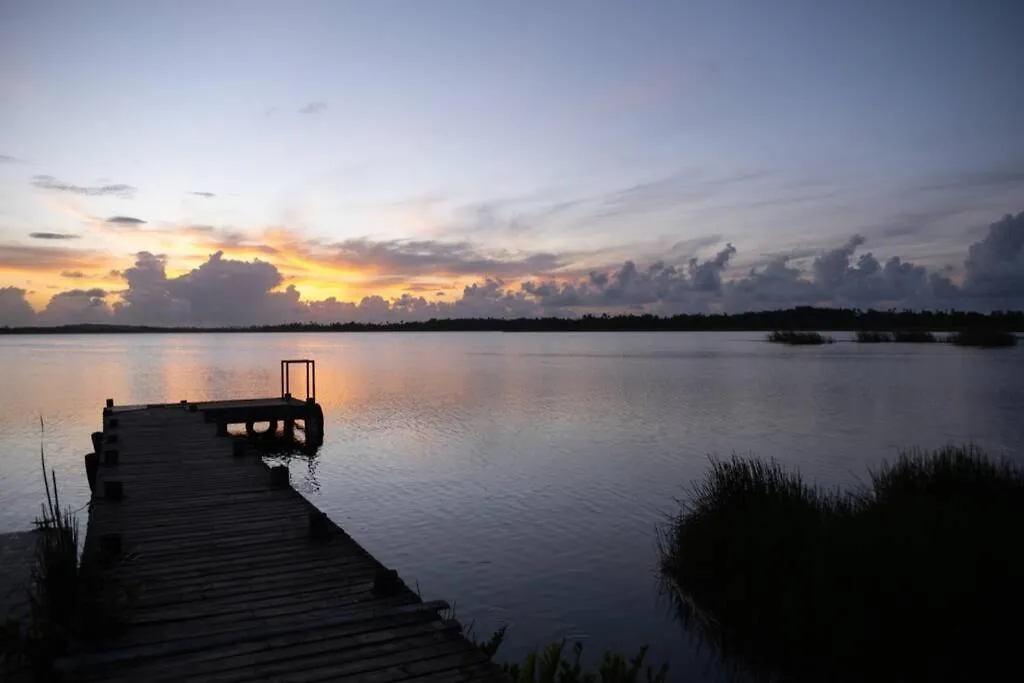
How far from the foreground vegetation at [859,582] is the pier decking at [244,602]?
468 cm

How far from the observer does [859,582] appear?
874cm

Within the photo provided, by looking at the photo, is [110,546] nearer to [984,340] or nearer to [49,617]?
[49,617]

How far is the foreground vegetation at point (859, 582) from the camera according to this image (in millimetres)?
7906

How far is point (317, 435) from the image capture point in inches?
1057

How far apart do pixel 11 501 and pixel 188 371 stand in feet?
171

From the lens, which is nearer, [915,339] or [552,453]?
[552,453]

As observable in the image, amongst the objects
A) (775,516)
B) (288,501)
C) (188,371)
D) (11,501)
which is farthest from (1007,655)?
(188,371)

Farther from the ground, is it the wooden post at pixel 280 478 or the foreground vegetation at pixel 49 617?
the foreground vegetation at pixel 49 617

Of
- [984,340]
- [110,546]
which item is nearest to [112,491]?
[110,546]

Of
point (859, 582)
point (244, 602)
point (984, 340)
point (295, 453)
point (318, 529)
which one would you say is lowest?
point (295, 453)

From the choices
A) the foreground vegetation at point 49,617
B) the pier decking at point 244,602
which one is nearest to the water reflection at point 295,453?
the pier decking at point 244,602

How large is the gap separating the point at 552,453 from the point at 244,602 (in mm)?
16713

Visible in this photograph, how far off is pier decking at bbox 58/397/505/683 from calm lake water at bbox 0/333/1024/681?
2.82m

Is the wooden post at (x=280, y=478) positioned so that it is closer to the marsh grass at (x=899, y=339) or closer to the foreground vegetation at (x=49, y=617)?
the foreground vegetation at (x=49, y=617)
